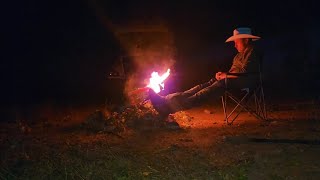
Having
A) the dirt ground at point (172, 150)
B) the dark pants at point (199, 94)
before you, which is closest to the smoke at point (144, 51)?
the dark pants at point (199, 94)

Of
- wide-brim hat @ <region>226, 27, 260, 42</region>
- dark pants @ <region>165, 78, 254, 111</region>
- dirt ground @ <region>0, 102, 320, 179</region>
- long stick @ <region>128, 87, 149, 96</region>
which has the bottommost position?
dirt ground @ <region>0, 102, 320, 179</region>

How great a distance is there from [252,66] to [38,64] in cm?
917

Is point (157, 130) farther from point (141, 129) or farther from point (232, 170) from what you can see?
point (232, 170)

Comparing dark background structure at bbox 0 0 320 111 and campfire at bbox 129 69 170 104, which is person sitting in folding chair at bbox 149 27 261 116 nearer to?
campfire at bbox 129 69 170 104

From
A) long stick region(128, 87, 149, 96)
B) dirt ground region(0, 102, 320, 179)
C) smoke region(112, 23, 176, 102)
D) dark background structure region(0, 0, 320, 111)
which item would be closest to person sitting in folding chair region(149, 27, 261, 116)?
dirt ground region(0, 102, 320, 179)

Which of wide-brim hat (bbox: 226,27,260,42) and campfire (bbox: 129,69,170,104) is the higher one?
wide-brim hat (bbox: 226,27,260,42)

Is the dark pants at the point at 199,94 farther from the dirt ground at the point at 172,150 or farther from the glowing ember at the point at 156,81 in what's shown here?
the glowing ember at the point at 156,81

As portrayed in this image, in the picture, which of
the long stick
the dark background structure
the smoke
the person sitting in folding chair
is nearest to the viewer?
the person sitting in folding chair

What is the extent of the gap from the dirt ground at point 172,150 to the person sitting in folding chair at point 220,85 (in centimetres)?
36

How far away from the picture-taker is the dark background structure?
1365cm

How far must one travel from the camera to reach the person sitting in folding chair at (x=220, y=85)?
6992 mm

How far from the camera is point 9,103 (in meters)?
10.9

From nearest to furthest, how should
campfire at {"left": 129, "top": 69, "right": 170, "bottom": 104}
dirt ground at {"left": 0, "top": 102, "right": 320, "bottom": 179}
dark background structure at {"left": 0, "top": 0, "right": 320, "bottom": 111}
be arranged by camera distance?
dirt ground at {"left": 0, "top": 102, "right": 320, "bottom": 179}, campfire at {"left": 129, "top": 69, "right": 170, "bottom": 104}, dark background structure at {"left": 0, "top": 0, "right": 320, "bottom": 111}

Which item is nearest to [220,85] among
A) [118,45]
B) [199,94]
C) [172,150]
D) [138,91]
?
[199,94]
